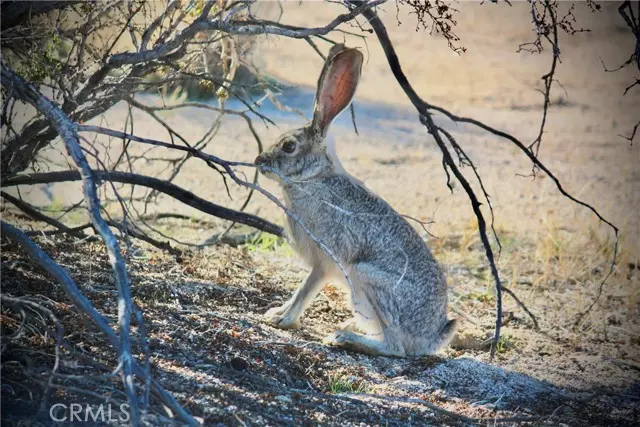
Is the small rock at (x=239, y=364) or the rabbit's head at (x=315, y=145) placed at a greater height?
the rabbit's head at (x=315, y=145)

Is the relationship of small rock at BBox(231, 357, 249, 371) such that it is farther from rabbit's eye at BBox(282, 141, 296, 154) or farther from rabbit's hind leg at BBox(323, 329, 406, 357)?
rabbit's eye at BBox(282, 141, 296, 154)

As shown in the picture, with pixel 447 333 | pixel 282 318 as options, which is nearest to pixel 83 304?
pixel 282 318

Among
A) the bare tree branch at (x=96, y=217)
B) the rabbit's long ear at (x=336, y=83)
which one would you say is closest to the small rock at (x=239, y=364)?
the bare tree branch at (x=96, y=217)

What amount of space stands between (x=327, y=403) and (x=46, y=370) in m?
1.19

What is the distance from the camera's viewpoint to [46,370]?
3371mm

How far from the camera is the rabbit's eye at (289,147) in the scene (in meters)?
5.09

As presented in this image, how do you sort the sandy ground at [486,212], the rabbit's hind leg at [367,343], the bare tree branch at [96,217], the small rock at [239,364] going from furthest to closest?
the rabbit's hind leg at [367,343] → the sandy ground at [486,212] → the small rock at [239,364] → the bare tree branch at [96,217]

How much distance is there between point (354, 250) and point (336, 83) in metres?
0.91

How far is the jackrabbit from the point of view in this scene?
4910mm

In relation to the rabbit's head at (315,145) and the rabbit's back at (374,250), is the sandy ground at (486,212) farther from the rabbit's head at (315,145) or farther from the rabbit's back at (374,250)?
the rabbit's head at (315,145)

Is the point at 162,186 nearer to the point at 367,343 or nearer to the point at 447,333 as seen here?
the point at 367,343

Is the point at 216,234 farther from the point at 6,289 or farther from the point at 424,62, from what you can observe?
the point at 424,62

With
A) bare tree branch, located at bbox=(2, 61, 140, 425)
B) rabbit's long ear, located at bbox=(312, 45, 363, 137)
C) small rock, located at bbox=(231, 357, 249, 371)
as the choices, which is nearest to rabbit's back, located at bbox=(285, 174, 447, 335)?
rabbit's long ear, located at bbox=(312, 45, 363, 137)

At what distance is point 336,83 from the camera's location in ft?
16.0
